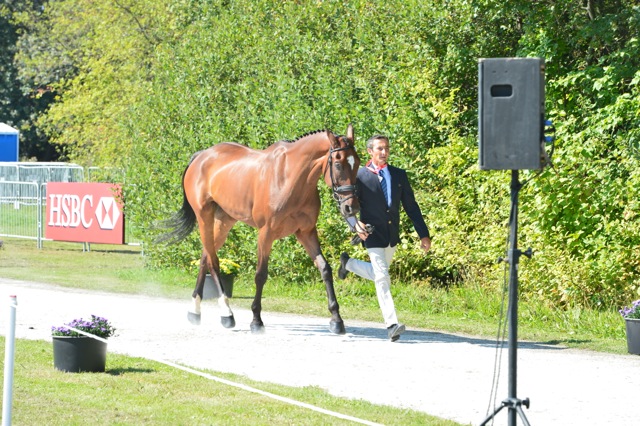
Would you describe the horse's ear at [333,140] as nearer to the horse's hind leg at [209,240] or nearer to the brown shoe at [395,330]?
the brown shoe at [395,330]

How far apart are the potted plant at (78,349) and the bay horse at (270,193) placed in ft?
11.0

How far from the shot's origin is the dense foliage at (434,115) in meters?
14.8

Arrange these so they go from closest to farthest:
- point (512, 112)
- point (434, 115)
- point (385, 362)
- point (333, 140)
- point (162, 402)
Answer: point (512, 112), point (162, 402), point (385, 362), point (333, 140), point (434, 115)

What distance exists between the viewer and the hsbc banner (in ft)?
87.7

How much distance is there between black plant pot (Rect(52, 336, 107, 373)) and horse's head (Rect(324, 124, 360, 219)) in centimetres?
341

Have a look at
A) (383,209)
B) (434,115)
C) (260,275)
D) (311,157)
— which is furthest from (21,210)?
(383,209)

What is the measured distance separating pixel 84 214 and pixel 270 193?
15.4 metres

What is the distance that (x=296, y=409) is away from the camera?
8445 millimetres

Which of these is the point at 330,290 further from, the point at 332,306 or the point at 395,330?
the point at 395,330

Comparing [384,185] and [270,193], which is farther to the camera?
[270,193]

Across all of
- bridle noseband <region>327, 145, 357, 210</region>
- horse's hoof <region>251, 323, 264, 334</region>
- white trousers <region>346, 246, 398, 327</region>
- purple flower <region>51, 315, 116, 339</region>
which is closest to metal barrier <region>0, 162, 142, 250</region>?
horse's hoof <region>251, 323, 264, 334</region>

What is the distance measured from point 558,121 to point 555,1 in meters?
2.20

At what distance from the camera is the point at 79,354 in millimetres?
10078

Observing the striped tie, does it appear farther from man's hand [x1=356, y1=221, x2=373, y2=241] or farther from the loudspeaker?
the loudspeaker
